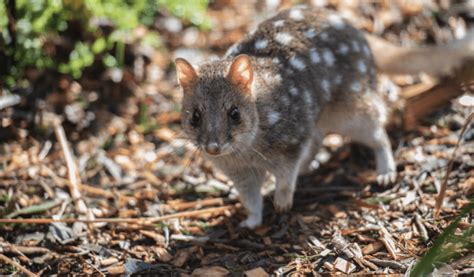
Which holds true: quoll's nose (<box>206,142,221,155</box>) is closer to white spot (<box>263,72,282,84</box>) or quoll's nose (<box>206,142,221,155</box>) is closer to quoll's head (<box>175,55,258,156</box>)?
quoll's head (<box>175,55,258,156</box>)

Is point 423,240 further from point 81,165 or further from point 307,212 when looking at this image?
point 81,165

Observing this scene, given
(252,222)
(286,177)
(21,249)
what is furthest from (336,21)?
(21,249)

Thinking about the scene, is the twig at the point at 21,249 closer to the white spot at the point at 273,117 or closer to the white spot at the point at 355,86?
the white spot at the point at 273,117

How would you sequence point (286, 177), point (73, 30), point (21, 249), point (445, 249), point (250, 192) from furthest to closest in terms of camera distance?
point (73, 30) < point (250, 192) < point (286, 177) < point (21, 249) < point (445, 249)

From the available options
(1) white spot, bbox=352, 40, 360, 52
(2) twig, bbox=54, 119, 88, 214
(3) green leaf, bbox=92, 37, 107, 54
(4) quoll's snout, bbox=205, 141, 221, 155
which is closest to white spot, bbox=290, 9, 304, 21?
(1) white spot, bbox=352, 40, 360, 52

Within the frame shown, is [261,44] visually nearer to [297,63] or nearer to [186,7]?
[297,63]

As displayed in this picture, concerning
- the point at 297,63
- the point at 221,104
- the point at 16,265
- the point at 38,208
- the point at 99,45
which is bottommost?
the point at 16,265
